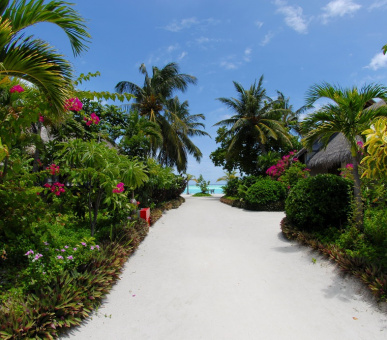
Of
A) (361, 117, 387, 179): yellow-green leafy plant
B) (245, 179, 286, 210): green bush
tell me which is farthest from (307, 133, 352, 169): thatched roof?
(361, 117, 387, 179): yellow-green leafy plant

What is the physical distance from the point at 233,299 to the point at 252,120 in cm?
1810

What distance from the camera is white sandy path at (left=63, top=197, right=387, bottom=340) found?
3.00 m

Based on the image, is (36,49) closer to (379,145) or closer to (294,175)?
(379,145)

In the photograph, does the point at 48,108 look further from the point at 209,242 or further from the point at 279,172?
the point at 279,172

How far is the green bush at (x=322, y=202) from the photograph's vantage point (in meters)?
5.71

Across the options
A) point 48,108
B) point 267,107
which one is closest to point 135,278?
point 48,108

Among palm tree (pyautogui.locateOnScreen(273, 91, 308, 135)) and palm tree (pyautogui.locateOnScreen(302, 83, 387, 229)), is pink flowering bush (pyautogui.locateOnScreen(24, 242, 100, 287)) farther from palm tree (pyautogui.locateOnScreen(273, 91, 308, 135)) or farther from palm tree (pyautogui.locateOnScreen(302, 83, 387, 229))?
palm tree (pyautogui.locateOnScreen(273, 91, 308, 135))

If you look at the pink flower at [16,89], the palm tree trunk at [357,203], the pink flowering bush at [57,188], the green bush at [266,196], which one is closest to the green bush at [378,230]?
the palm tree trunk at [357,203]

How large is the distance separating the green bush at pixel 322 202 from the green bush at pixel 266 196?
593 cm

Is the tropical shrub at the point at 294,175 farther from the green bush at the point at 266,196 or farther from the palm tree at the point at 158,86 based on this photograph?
the palm tree at the point at 158,86

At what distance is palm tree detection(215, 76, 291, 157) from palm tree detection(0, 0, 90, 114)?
55.0ft

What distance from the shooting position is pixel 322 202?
5691 millimetres

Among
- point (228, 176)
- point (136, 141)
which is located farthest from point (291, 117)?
point (136, 141)

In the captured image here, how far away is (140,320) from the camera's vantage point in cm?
323
